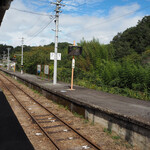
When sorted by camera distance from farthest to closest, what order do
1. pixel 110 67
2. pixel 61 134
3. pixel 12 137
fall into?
pixel 110 67, pixel 61 134, pixel 12 137

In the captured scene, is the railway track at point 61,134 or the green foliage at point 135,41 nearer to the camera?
the railway track at point 61,134

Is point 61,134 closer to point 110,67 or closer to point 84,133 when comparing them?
point 84,133

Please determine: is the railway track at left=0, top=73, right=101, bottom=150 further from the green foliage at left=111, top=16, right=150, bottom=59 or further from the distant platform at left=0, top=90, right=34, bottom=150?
the green foliage at left=111, top=16, right=150, bottom=59

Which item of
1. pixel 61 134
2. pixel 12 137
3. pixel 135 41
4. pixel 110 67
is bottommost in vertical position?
pixel 61 134

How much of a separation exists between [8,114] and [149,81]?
915 centimetres

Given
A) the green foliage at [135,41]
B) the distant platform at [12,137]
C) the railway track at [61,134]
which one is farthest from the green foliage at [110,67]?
the distant platform at [12,137]

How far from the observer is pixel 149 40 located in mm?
43250

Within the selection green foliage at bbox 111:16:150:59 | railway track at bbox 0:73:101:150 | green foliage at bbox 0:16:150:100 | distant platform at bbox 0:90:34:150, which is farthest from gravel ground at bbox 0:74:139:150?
green foliage at bbox 111:16:150:59

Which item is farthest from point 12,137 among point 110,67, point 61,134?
point 110,67

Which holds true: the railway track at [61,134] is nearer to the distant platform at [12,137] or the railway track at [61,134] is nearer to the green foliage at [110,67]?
the distant platform at [12,137]

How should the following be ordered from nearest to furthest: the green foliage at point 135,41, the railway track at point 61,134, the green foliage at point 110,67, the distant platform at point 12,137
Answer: the distant platform at point 12,137 < the railway track at point 61,134 < the green foliage at point 110,67 < the green foliage at point 135,41

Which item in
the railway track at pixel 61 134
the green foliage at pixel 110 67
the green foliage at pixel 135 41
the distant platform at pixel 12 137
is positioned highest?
the green foliage at pixel 135 41

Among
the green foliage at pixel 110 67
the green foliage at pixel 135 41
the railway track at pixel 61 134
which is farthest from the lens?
the green foliage at pixel 135 41

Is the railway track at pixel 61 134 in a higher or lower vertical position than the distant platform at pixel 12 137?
lower
